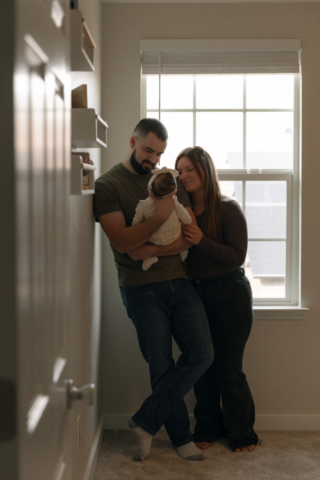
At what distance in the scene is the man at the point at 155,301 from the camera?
8.39ft

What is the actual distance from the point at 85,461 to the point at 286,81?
8.48ft

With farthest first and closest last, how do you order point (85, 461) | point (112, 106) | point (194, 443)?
point (112, 106) → point (194, 443) → point (85, 461)

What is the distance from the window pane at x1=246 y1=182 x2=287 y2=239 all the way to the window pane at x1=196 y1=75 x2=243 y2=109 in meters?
0.55

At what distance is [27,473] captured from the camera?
2.26 ft

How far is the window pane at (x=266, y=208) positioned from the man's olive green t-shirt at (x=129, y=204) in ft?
2.34

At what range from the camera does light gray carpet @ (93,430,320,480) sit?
2520mm

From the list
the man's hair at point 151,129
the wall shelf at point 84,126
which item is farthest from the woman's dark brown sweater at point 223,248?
the wall shelf at point 84,126

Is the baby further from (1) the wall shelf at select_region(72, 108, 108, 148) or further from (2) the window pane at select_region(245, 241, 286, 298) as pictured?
(2) the window pane at select_region(245, 241, 286, 298)

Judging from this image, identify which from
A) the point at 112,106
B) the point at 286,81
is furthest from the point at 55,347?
the point at 286,81

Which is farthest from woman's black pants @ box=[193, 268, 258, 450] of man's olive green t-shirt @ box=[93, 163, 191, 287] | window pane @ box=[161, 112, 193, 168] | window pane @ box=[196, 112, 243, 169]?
window pane @ box=[161, 112, 193, 168]

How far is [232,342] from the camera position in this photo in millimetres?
2758

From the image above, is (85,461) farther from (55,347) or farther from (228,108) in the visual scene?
(228,108)

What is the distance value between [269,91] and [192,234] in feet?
4.17

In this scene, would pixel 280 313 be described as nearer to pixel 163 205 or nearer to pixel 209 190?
pixel 209 190
